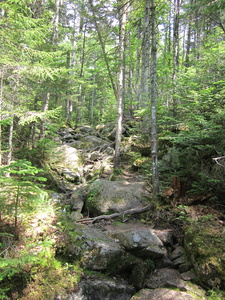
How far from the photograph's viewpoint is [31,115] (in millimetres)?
6996

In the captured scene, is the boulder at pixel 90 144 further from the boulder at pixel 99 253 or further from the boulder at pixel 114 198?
the boulder at pixel 99 253

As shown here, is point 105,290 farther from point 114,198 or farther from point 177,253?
point 114,198

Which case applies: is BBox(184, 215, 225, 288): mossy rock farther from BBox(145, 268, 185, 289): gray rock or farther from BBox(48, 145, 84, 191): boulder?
BBox(48, 145, 84, 191): boulder

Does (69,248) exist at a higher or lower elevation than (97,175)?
lower

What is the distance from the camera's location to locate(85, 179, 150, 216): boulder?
7.57m

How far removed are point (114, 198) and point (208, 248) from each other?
408 centimetres

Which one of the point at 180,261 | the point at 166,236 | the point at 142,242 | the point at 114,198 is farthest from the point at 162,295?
the point at 114,198

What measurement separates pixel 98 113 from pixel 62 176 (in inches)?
721

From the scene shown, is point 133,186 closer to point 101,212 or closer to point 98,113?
point 101,212

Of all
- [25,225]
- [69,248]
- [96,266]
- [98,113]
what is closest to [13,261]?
[25,225]

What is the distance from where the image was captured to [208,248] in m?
4.45

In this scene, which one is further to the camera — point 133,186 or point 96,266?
point 133,186

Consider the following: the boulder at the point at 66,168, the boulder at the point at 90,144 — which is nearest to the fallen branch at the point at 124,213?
the boulder at the point at 66,168

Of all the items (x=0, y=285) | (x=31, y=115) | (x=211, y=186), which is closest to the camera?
(x=0, y=285)
